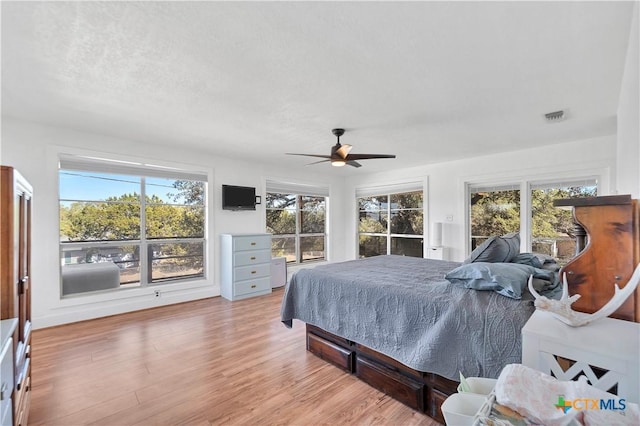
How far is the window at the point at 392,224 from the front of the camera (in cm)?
576

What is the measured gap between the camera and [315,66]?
2.00 metres

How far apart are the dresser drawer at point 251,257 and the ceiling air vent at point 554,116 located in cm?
428

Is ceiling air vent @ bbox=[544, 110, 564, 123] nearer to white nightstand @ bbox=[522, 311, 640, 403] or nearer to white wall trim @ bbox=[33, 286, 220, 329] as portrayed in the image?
white nightstand @ bbox=[522, 311, 640, 403]

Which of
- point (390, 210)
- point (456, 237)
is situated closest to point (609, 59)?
point (456, 237)

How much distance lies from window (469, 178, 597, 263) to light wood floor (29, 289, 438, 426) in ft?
11.9

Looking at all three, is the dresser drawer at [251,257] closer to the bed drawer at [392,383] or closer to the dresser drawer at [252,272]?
the dresser drawer at [252,272]

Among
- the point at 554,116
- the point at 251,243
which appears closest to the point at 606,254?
the point at 554,116

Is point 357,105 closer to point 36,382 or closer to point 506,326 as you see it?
point 506,326

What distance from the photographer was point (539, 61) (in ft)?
6.28

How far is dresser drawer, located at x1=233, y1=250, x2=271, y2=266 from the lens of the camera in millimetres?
4609

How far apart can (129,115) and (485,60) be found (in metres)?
3.30

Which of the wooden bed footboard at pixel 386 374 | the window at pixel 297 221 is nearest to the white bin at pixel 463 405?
the wooden bed footboard at pixel 386 374

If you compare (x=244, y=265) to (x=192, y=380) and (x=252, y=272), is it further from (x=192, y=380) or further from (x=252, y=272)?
(x=192, y=380)

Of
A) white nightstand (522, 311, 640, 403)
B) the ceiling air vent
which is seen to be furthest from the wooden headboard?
the ceiling air vent
